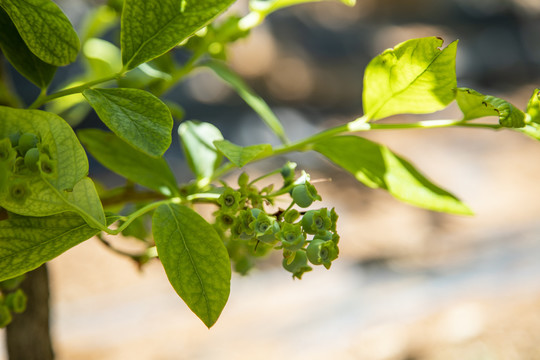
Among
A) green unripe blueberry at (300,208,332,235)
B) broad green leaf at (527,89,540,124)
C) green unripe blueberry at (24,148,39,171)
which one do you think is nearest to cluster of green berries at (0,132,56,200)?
green unripe blueberry at (24,148,39,171)

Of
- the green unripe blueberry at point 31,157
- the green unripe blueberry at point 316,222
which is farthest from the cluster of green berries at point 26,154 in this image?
the green unripe blueberry at point 316,222

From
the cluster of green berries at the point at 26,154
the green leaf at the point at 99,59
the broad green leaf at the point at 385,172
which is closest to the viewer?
the cluster of green berries at the point at 26,154

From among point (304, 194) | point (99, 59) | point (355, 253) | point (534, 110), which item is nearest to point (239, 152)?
point (304, 194)

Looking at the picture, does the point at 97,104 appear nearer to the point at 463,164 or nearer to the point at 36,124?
the point at 36,124

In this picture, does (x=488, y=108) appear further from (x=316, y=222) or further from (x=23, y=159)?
(x=23, y=159)

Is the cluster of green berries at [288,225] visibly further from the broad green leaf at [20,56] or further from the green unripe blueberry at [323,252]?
the broad green leaf at [20,56]

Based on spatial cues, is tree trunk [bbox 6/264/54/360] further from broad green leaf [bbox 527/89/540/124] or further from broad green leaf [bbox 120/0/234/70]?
broad green leaf [bbox 527/89/540/124]
